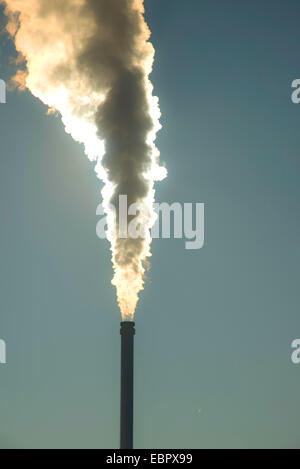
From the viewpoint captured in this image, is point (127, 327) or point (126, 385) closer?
point (126, 385)

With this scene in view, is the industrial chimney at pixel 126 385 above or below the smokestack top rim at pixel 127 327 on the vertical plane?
below

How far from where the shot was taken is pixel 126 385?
2591 centimetres

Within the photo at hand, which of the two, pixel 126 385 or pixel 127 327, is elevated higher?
pixel 127 327

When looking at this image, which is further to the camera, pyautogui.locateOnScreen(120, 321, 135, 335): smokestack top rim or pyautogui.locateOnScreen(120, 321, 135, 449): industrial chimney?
pyautogui.locateOnScreen(120, 321, 135, 335): smokestack top rim

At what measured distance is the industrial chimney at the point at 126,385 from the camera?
82.8 feet

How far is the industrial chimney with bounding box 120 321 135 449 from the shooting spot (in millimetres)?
25234

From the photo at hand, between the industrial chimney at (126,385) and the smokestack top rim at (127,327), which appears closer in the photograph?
the industrial chimney at (126,385)

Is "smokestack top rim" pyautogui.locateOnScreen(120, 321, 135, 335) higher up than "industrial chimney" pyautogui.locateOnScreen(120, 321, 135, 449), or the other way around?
"smokestack top rim" pyautogui.locateOnScreen(120, 321, 135, 335)
